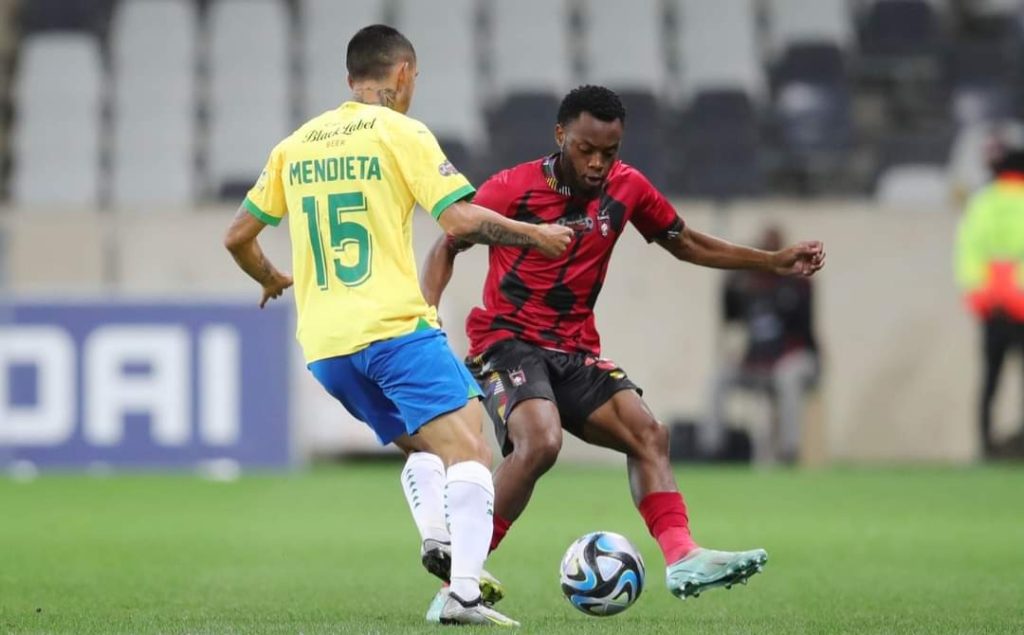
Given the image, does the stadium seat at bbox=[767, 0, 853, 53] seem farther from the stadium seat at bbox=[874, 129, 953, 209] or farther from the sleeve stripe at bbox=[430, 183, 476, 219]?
the sleeve stripe at bbox=[430, 183, 476, 219]

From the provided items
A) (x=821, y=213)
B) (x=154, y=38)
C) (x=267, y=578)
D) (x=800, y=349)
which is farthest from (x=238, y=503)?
(x=154, y=38)

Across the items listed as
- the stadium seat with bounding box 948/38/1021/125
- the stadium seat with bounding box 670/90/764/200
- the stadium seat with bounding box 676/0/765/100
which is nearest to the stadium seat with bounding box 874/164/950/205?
the stadium seat with bounding box 948/38/1021/125

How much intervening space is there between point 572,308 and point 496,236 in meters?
1.18

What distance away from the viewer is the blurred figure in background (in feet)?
51.1

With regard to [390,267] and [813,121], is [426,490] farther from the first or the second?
[813,121]

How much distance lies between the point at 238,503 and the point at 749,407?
6236mm

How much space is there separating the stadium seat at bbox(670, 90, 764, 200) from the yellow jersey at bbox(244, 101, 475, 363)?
1191 centimetres

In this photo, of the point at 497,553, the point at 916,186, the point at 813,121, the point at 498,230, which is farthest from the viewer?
the point at 813,121

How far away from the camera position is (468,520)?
5840mm

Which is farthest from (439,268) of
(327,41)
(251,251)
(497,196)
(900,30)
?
(900,30)

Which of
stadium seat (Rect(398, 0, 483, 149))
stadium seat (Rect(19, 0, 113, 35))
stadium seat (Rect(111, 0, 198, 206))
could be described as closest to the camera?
stadium seat (Rect(111, 0, 198, 206))

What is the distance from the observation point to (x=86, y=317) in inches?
586

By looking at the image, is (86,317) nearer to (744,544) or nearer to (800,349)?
(800,349)

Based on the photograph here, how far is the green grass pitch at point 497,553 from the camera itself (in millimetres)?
6199
